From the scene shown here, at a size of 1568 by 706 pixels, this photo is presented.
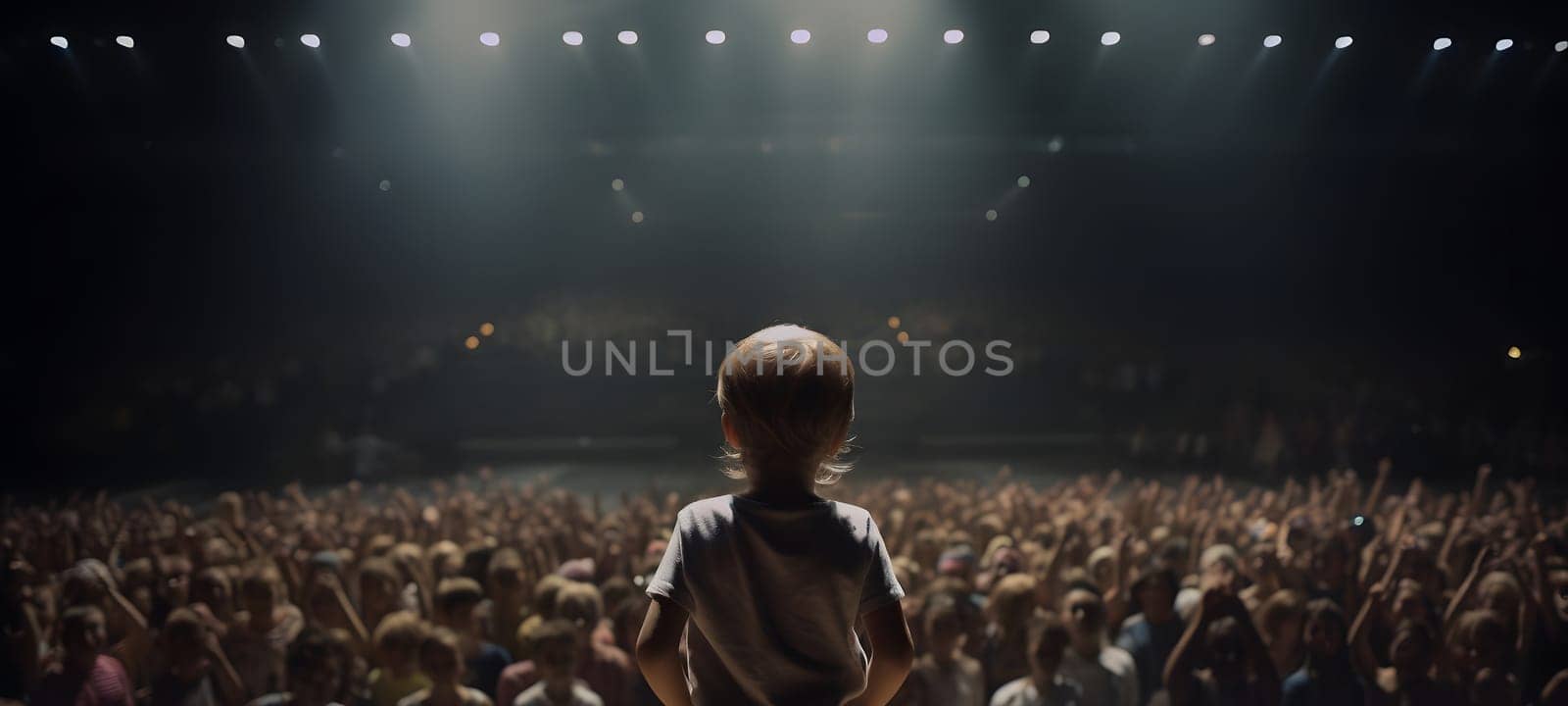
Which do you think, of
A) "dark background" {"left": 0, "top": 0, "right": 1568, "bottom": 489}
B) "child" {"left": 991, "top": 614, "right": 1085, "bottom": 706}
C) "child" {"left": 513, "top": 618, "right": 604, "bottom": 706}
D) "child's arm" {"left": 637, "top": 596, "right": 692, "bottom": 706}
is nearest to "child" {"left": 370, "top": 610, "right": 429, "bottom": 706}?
"child" {"left": 513, "top": 618, "right": 604, "bottom": 706}

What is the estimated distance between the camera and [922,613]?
3.57 meters

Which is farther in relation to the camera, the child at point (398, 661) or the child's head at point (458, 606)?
the child's head at point (458, 606)

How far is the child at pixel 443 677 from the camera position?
119 inches

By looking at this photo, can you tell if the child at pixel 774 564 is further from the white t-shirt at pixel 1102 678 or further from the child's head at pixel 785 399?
the white t-shirt at pixel 1102 678

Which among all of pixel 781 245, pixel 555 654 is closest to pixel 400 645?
pixel 555 654

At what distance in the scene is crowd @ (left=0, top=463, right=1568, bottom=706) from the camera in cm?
329

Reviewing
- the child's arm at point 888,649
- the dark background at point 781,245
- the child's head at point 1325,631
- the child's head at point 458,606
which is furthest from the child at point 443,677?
the dark background at point 781,245

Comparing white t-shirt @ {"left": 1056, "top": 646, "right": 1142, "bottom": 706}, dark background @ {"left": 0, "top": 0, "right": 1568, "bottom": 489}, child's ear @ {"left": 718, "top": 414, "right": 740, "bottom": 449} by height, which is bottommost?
white t-shirt @ {"left": 1056, "top": 646, "right": 1142, "bottom": 706}

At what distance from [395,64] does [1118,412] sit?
612cm

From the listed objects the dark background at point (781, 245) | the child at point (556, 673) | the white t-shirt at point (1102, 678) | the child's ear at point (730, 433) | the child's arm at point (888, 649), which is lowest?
the white t-shirt at point (1102, 678)

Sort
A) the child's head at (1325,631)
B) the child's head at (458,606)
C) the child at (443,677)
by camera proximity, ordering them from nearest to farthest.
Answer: the child at (443,677) < the child's head at (1325,631) < the child's head at (458,606)

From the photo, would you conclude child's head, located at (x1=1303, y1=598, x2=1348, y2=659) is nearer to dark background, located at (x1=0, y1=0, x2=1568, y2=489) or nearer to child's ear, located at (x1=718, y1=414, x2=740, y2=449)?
child's ear, located at (x1=718, y1=414, x2=740, y2=449)

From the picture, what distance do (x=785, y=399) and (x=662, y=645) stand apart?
1.27 feet

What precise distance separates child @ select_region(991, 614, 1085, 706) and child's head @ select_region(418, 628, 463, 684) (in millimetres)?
1953
